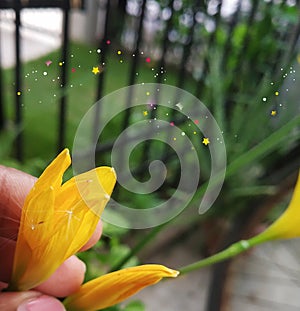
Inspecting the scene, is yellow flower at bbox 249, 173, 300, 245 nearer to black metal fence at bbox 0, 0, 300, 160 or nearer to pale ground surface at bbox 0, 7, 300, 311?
black metal fence at bbox 0, 0, 300, 160

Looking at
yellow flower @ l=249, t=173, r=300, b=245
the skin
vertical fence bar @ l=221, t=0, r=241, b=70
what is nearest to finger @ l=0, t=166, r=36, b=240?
the skin

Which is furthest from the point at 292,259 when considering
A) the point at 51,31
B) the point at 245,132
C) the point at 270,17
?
the point at 270,17

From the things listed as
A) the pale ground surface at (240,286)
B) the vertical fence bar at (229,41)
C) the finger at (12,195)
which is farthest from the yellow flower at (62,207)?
the vertical fence bar at (229,41)

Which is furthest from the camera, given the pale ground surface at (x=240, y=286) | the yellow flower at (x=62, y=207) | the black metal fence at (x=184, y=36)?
the pale ground surface at (x=240, y=286)

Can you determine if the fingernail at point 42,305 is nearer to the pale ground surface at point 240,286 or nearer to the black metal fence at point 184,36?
the black metal fence at point 184,36

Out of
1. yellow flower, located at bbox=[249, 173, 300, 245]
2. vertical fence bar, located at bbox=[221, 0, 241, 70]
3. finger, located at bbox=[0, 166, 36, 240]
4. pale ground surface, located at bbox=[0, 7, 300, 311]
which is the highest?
finger, located at bbox=[0, 166, 36, 240]

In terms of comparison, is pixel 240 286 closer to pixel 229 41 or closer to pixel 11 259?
pixel 229 41

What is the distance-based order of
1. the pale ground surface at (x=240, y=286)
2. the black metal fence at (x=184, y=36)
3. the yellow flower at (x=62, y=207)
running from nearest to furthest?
the yellow flower at (x=62, y=207) < the black metal fence at (x=184, y=36) < the pale ground surface at (x=240, y=286)

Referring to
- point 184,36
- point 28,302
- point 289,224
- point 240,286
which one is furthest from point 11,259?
point 240,286
